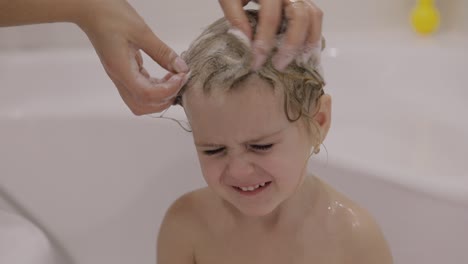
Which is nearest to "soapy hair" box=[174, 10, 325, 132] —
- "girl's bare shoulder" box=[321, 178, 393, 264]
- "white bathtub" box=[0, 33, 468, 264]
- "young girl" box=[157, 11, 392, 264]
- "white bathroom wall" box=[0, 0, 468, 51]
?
"young girl" box=[157, 11, 392, 264]

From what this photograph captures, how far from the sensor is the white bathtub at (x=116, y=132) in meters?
1.49

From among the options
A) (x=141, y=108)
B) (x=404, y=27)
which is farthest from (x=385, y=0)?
(x=141, y=108)

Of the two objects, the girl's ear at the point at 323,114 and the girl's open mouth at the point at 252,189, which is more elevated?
the girl's ear at the point at 323,114

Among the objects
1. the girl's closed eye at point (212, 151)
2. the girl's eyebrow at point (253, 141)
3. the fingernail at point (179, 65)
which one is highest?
the fingernail at point (179, 65)

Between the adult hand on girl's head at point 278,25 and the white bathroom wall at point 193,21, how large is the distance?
0.81 meters

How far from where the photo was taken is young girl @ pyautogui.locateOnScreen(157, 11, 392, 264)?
2.57 feet

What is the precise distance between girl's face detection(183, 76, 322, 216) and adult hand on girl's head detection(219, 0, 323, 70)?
0.12 ft

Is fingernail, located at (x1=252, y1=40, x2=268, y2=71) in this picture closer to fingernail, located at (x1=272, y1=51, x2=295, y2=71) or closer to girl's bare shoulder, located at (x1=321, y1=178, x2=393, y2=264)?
fingernail, located at (x1=272, y1=51, x2=295, y2=71)

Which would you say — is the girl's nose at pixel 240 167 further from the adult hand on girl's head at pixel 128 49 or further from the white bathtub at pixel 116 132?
the white bathtub at pixel 116 132

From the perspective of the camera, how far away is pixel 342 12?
1586 millimetres

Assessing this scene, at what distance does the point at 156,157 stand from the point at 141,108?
703mm

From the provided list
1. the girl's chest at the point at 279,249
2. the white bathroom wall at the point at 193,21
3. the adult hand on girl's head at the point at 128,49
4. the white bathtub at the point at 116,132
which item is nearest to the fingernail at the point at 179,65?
the adult hand on girl's head at the point at 128,49

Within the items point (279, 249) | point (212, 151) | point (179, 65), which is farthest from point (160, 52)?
point (279, 249)

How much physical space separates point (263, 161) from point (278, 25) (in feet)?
0.53
